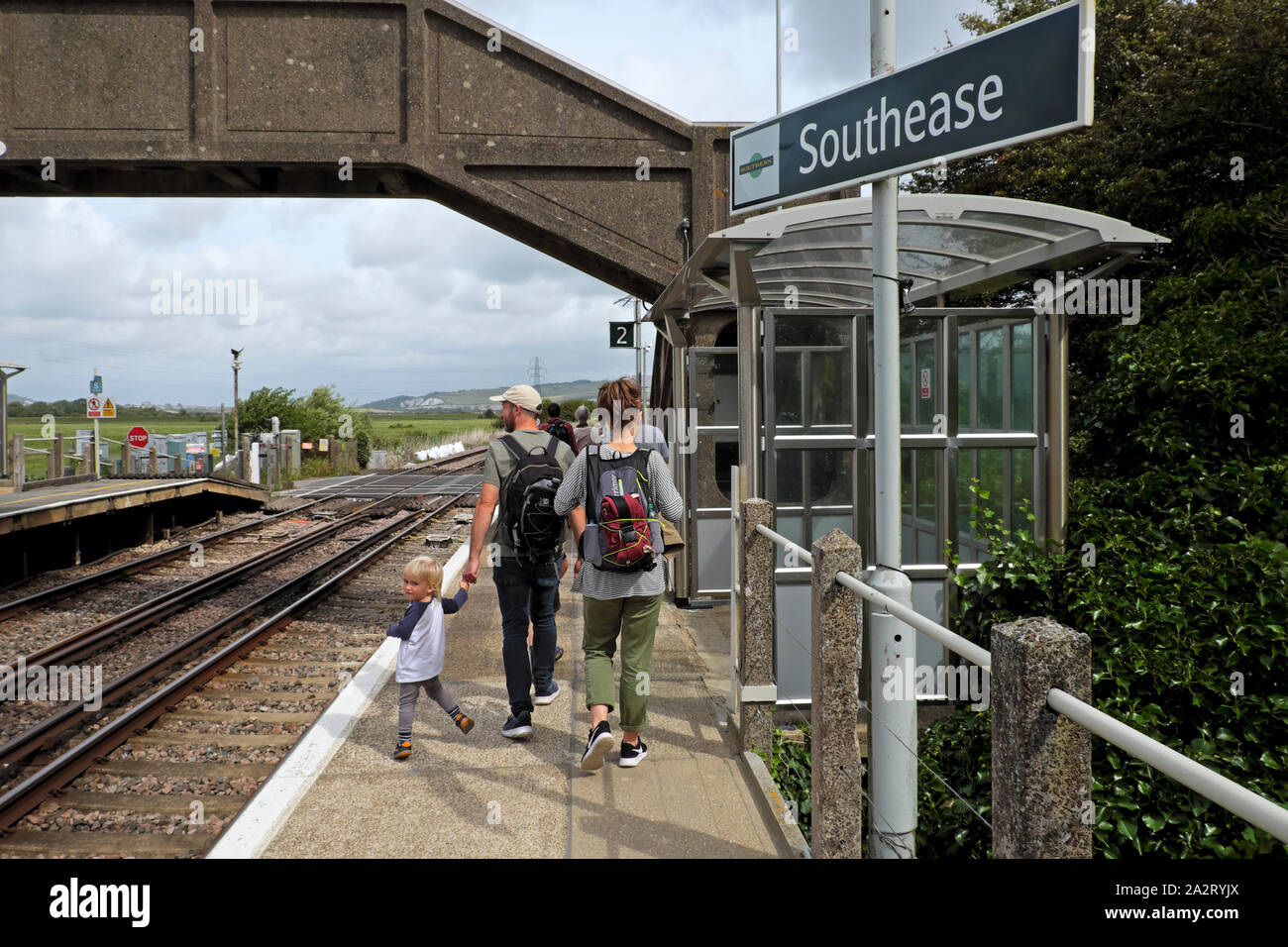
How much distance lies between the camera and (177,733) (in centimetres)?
643

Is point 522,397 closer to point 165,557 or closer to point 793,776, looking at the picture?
point 793,776

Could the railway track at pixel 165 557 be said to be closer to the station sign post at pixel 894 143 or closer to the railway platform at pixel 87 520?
the railway platform at pixel 87 520

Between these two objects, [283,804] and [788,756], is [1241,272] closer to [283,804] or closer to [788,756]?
[788,756]

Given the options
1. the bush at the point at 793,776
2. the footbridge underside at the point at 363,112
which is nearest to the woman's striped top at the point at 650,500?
the bush at the point at 793,776

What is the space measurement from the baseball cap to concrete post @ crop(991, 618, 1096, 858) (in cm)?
352

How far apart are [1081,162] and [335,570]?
1365cm

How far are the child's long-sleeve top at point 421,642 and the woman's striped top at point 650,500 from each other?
864 millimetres

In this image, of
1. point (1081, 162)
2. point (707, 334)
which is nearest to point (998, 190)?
point (1081, 162)

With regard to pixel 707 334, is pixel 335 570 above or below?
below

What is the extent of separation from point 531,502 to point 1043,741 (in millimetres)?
3378

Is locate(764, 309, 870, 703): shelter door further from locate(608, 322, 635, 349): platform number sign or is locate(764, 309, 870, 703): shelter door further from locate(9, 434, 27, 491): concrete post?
locate(9, 434, 27, 491): concrete post

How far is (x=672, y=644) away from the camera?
7.59m

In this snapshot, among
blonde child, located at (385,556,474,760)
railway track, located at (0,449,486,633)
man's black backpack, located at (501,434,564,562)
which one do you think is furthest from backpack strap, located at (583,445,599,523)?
railway track, located at (0,449,486,633)

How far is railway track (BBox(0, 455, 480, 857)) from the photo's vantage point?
16.2 ft
